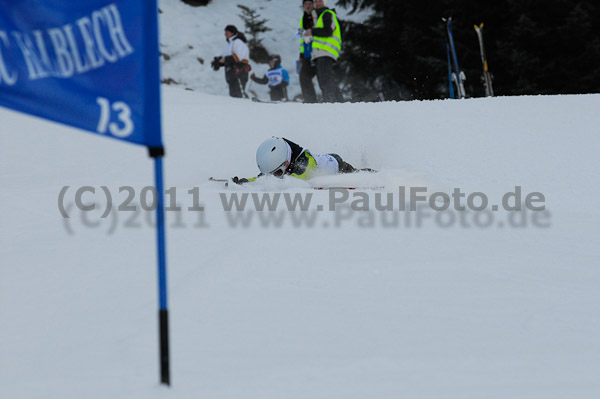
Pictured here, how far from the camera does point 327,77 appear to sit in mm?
9781

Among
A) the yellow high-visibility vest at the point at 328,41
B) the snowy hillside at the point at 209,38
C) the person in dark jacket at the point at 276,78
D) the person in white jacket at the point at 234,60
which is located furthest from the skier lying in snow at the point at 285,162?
the snowy hillside at the point at 209,38

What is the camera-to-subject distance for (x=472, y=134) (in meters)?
7.45

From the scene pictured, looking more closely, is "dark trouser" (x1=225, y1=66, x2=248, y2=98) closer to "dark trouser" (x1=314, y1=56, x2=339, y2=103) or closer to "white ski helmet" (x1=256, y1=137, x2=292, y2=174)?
"dark trouser" (x1=314, y1=56, x2=339, y2=103)

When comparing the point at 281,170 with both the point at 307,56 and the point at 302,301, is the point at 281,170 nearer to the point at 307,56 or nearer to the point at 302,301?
the point at 302,301

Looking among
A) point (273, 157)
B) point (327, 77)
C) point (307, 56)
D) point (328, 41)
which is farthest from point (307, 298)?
point (307, 56)

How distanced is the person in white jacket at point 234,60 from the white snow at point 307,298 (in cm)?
647

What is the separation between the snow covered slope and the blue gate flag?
820mm

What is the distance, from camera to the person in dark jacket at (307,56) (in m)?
9.98

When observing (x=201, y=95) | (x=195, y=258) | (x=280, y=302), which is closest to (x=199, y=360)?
(x=280, y=302)

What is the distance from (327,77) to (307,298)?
7.33 meters

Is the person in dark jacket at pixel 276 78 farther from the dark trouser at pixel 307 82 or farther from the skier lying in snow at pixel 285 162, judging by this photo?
the skier lying in snow at pixel 285 162

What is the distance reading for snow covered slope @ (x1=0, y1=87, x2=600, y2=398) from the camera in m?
2.07

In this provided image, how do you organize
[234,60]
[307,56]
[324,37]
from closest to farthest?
[324,37] → [307,56] → [234,60]

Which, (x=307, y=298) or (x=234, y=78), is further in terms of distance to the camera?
(x=234, y=78)
